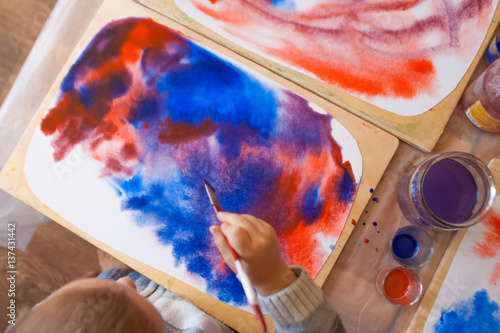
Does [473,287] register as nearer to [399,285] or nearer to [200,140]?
[399,285]

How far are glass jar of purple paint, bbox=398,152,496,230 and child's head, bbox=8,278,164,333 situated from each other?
1.65 feet

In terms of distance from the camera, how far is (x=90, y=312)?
43 centimetres

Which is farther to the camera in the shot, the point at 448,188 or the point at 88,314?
the point at 448,188

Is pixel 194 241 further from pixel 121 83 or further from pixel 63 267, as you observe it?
pixel 63 267

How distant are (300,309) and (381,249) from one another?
22 cm

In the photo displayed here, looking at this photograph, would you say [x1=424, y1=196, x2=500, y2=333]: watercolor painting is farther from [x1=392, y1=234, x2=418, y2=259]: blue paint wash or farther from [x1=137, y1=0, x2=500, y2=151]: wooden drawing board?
[x1=137, y1=0, x2=500, y2=151]: wooden drawing board

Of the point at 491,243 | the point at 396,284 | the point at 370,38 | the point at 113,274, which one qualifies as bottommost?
the point at 113,274

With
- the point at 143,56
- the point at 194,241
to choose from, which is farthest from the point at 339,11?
the point at 194,241

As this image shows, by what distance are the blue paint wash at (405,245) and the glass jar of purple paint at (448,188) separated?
47mm

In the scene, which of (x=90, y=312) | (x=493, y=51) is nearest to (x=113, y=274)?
(x=90, y=312)

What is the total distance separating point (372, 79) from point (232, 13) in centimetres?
32

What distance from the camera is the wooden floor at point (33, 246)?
829 millimetres

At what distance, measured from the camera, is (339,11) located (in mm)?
658

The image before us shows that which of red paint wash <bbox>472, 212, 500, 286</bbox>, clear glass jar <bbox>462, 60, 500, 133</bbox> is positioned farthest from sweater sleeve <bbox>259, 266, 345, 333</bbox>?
clear glass jar <bbox>462, 60, 500, 133</bbox>
